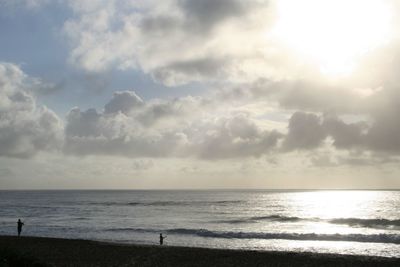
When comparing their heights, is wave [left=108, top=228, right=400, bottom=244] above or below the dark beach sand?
below

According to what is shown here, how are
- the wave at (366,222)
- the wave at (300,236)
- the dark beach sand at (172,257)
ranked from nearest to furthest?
1. the dark beach sand at (172,257)
2. the wave at (300,236)
3. the wave at (366,222)

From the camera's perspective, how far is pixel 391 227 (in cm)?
5928

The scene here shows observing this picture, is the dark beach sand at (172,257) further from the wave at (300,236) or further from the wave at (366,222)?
the wave at (366,222)

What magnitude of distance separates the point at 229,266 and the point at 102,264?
24.1ft

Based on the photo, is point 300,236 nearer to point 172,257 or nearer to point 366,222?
point 172,257

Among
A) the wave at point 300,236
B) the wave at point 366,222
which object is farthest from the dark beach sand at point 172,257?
the wave at point 366,222

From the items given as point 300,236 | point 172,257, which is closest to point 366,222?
point 300,236

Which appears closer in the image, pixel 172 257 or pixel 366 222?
pixel 172 257

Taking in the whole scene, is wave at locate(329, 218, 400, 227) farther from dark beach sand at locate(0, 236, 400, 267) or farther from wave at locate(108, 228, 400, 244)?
dark beach sand at locate(0, 236, 400, 267)

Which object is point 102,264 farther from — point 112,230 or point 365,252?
point 112,230

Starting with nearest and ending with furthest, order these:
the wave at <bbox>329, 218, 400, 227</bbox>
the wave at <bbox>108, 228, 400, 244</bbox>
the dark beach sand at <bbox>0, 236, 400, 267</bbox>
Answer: the dark beach sand at <bbox>0, 236, 400, 267</bbox> < the wave at <bbox>108, 228, 400, 244</bbox> < the wave at <bbox>329, 218, 400, 227</bbox>

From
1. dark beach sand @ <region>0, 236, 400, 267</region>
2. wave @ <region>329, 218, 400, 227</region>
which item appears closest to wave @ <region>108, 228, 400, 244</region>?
dark beach sand @ <region>0, 236, 400, 267</region>

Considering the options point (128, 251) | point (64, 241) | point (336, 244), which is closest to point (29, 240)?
point (64, 241)

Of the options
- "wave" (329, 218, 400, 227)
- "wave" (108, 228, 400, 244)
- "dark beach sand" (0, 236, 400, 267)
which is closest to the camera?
"dark beach sand" (0, 236, 400, 267)
